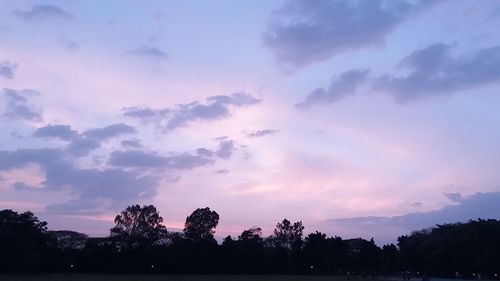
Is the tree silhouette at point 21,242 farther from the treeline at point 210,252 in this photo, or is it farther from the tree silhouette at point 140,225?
the tree silhouette at point 140,225

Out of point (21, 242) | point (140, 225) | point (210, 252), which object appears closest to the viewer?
point (21, 242)

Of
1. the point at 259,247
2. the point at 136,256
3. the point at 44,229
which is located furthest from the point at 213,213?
the point at 44,229

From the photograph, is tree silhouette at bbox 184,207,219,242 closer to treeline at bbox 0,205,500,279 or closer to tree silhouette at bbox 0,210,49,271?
treeline at bbox 0,205,500,279

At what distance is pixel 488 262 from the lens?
89875 mm

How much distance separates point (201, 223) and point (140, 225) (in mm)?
11923

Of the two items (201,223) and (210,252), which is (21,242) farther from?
(201,223)

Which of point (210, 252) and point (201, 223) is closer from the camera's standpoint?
point (210, 252)

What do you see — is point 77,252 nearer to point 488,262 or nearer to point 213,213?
point 213,213

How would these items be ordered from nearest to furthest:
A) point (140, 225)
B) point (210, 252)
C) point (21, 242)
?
point (21, 242), point (210, 252), point (140, 225)

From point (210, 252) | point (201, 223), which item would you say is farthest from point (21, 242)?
point (201, 223)

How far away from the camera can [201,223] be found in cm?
12800

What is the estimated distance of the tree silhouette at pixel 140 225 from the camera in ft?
413

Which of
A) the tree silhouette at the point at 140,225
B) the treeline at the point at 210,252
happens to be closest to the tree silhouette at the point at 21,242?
the treeline at the point at 210,252

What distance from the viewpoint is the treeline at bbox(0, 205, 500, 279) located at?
304 feet
